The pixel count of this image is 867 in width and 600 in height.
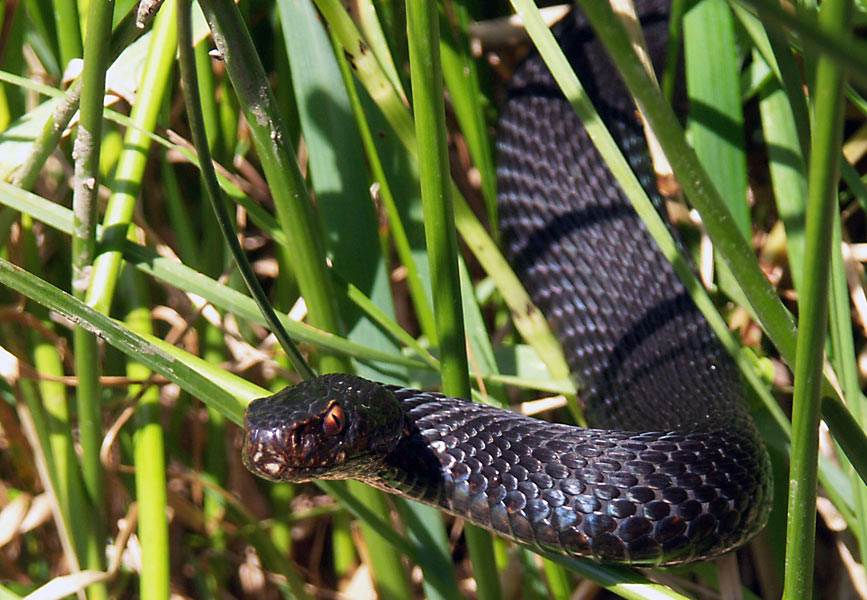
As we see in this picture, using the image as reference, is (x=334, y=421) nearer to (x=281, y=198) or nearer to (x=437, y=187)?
(x=281, y=198)

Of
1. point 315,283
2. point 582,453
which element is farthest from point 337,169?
point 582,453

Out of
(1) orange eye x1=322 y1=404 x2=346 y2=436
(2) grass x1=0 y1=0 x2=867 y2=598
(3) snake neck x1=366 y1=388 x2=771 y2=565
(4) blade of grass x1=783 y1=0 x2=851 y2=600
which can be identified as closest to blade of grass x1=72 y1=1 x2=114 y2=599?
(2) grass x1=0 y1=0 x2=867 y2=598

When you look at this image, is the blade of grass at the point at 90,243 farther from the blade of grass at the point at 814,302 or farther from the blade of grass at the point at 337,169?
the blade of grass at the point at 814,302

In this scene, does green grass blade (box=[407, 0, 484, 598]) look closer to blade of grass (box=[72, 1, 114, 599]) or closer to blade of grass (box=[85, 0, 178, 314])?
blade of grass (box=[72, 1, 114, 599])

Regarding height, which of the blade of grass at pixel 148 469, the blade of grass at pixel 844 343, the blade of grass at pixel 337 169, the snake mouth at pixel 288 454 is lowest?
the blade of grass at pixel 148 469

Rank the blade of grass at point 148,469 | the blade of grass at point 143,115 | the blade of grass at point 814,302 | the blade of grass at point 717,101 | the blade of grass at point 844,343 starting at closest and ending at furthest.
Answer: the blade of grass at point 814,302 < the blade of grass at point 844,343 < the blade of grass at point 143,115 < the blade of grass at point 148,469 < the blade of grass at point 717,101

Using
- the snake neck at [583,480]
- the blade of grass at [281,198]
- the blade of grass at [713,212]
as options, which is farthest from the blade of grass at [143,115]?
the blade of grass at [713,212]

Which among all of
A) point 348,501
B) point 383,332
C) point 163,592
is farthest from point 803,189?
point 163,592
